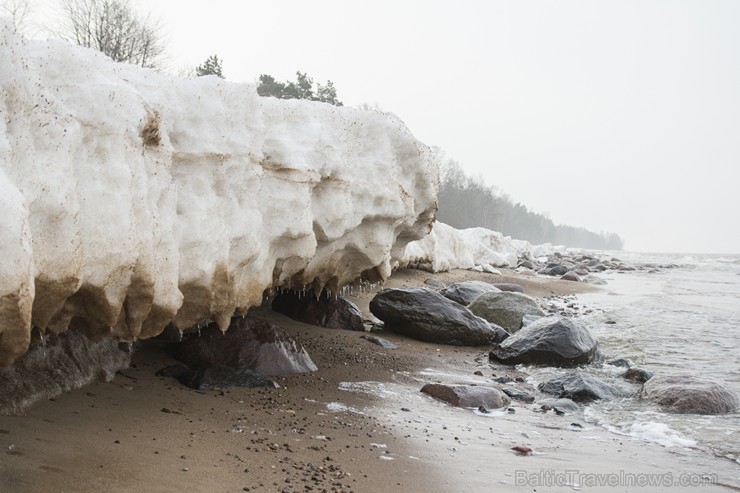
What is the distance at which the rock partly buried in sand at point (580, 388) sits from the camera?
684 cm

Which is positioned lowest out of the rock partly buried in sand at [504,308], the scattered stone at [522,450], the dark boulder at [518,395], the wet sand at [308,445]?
the wet sand at [308,445]

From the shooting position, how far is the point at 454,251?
22.1 m

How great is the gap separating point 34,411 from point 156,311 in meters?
0.95

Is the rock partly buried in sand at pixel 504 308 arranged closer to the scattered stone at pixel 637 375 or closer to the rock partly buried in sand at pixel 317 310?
the rock partly buried in sand at pixel 317 310

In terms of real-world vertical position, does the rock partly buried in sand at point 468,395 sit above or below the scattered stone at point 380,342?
below

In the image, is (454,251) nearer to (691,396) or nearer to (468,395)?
(691,396)

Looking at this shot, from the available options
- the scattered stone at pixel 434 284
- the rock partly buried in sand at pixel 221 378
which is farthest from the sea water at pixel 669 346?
the scattered stone at pixel 434 284

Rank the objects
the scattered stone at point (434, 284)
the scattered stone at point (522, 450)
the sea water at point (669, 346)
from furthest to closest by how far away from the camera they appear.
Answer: the scattered stone at point (434, 284), the sea water at point (669, 346), the scattered stone at point (522, 450)

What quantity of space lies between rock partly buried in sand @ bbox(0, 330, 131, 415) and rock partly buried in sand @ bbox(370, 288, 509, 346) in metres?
4.79

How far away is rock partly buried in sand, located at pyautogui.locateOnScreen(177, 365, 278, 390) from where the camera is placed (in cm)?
554

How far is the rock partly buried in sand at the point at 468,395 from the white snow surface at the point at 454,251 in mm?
9017

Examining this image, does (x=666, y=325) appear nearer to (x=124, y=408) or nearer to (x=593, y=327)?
(x=593, y=327)

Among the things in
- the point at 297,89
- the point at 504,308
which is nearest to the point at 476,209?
the point at 297,89

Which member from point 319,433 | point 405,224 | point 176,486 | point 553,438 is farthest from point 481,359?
point 176,486
